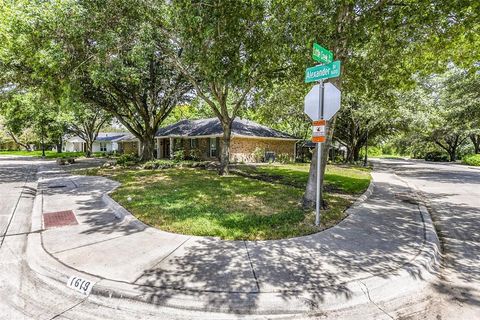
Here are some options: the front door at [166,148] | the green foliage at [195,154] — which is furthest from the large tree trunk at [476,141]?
the front door at [166,148]

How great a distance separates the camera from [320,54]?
213 inches

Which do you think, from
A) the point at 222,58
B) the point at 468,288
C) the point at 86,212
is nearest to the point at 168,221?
the point at 86,212

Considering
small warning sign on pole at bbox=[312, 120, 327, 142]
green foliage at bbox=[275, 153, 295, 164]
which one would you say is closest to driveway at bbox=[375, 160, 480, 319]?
small warning sign on pole at bbox=[312, 120, 327, 142]

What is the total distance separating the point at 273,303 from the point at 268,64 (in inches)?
398

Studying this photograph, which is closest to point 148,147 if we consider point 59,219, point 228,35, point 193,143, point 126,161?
point 126,161

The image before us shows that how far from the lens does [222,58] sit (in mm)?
9578

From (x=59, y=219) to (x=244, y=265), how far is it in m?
4.96

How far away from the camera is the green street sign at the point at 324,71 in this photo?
17.0ft

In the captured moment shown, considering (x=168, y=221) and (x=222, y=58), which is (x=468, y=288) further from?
(x=222, y=58)

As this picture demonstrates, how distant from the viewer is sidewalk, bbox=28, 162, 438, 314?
10.4 ft

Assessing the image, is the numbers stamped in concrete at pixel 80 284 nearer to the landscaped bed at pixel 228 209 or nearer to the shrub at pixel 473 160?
the landscaped bed at pixel 228 209

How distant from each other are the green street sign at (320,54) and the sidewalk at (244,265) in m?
3.57

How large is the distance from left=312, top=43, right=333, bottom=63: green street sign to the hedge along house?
1716 cm

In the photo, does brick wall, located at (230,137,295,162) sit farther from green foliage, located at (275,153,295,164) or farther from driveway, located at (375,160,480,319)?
driveway, located at (375,160,480,319)
